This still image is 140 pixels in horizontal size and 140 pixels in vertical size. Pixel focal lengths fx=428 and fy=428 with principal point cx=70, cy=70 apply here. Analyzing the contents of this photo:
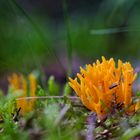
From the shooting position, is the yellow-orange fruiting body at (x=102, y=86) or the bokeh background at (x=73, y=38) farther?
the bokeh background at (x=73, y=38)

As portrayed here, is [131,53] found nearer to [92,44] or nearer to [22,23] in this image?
[92,44]

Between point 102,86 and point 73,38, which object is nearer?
point 102,86

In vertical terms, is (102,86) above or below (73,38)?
below

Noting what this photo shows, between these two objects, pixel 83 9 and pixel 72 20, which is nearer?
pixel 72 20

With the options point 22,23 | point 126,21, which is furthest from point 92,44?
point 22,23

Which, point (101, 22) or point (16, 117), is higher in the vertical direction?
point (101, 22)
